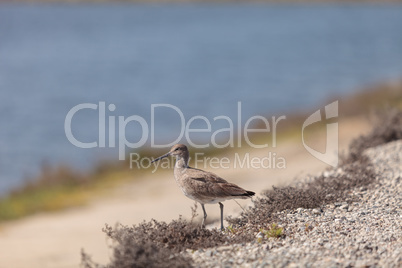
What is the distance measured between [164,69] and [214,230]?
50637 millimetres

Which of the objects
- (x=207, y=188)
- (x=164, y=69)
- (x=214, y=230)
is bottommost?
(x=214, y=230)

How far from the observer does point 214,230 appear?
9.30 metres

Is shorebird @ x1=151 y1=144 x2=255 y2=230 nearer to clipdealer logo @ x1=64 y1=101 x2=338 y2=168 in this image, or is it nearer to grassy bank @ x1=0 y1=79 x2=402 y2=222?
grassy bank @ x1=0 y1=79 x2=402 y2=222

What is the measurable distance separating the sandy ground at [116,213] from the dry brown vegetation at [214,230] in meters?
1.75

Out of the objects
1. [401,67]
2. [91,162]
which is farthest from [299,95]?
[91,162]

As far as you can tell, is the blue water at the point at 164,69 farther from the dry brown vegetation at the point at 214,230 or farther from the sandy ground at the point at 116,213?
the dry brown vegetation at the point at 214,230

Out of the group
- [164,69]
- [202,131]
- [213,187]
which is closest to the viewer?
[213,187]

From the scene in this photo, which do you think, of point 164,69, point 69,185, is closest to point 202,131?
point 69,185

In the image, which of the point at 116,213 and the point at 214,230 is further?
the point at 116,213

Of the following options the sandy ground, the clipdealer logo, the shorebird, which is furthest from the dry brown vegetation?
the clipdealer logo

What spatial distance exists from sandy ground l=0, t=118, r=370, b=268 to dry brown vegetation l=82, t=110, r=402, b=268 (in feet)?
5.74

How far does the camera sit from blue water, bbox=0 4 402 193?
35.3 meters

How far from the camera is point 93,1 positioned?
16775 cm

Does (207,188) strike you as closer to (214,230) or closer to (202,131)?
(214,230)
